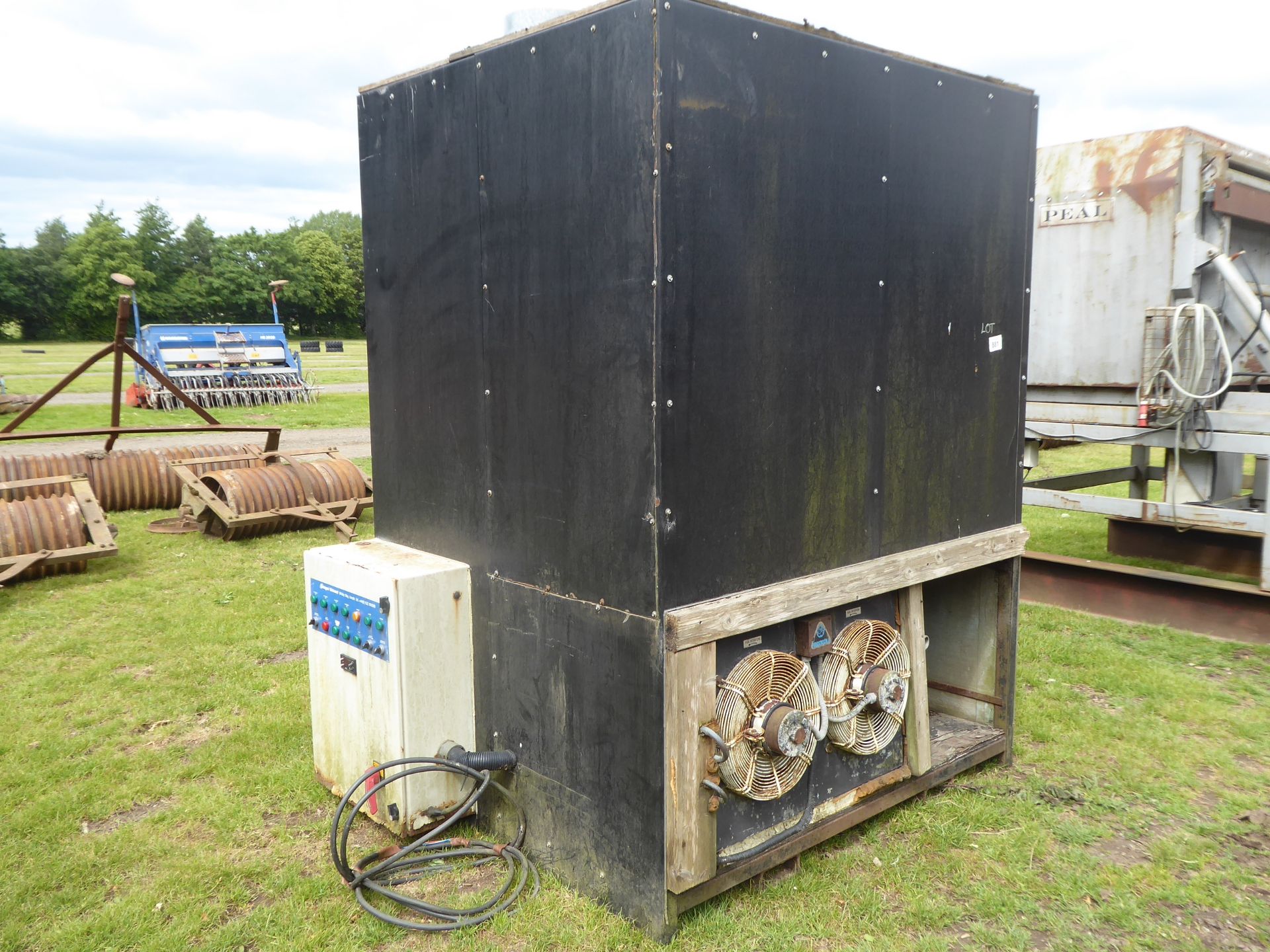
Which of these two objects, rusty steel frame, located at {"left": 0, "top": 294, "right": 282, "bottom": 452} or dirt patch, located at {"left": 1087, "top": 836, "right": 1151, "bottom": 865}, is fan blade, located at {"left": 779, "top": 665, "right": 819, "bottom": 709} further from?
rusty steel frame, located at {"left": 0, "top": 294, "right": 282, "bottom": 452}

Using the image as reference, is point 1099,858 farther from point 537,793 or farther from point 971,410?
point 537,793

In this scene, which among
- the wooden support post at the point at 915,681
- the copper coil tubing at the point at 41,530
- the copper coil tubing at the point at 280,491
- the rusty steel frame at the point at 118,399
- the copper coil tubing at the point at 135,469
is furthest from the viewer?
the copper coil tubing at the point at 135,469

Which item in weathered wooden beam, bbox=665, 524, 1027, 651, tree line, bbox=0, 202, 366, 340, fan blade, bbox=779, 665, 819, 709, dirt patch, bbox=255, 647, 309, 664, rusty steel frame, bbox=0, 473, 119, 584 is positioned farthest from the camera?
tree line, bbox=0, 202, 366, 340

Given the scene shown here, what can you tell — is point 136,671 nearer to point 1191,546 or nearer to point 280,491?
point 280,491

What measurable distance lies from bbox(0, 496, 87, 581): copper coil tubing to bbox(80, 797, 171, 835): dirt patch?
378 centimetres

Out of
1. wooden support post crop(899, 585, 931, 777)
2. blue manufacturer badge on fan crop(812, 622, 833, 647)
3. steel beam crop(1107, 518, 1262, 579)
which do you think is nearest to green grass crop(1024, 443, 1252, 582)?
steel beam crop(1107, 518, 1262, 579)

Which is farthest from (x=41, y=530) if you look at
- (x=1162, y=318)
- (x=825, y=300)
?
(x=1162, y=318)

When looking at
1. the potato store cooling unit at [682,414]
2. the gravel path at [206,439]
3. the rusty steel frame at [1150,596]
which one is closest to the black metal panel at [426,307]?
the potato store cooling unit at [682,414]

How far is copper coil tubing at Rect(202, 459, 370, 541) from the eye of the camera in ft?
26.4

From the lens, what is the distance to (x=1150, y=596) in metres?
5.89

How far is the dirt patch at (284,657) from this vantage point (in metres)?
5.24

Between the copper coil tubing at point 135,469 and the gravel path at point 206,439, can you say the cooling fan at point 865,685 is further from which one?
the gravel path at point 206,439

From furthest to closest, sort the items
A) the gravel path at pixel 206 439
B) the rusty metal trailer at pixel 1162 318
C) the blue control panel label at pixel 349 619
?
the gravel path at pixel 206 439
the rusty metal trailer at pixel 1162 318
the blue control panel label at pixel 349 619

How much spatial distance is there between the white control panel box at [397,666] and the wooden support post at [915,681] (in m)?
1.67
